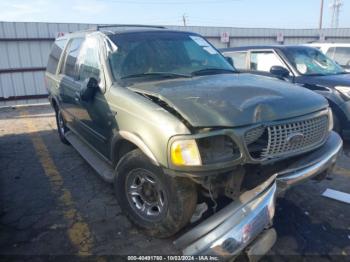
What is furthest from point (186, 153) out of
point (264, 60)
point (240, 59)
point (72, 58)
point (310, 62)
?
point (240, 59)

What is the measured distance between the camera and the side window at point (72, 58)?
4719 millimetres

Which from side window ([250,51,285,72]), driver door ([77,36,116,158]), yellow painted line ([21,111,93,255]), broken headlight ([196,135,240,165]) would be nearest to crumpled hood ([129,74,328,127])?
broken headlight ([196,135,240,165])

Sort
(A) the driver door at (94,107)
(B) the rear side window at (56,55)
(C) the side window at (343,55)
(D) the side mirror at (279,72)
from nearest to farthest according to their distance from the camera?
(A) the driver door at (94,107) → (B) the rear side window at (56,55) → (D) the side mirror at (279,72) → (C) the side window at (343,55)

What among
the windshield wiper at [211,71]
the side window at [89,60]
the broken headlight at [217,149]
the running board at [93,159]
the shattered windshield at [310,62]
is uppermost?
the side window at [89,60]

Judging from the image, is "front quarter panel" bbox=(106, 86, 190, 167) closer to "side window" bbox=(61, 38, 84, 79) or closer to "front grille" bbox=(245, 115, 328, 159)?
"front grille" bbox=(245, 115, 328, 159)

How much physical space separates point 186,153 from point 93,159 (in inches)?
80.1

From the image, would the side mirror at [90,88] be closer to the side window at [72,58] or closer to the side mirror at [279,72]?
the side window at [72,58]

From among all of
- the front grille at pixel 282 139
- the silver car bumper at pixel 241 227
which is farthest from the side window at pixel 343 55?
the silver car bumper at pixel 241 227

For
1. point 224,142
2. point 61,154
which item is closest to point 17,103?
point 61,154

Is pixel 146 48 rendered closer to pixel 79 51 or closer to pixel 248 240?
pixel 79 51

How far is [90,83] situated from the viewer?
12.1ft

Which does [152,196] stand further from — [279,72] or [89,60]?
[279,72]

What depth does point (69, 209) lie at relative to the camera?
12.6 feet

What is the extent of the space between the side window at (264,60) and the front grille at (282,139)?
12.7ft
